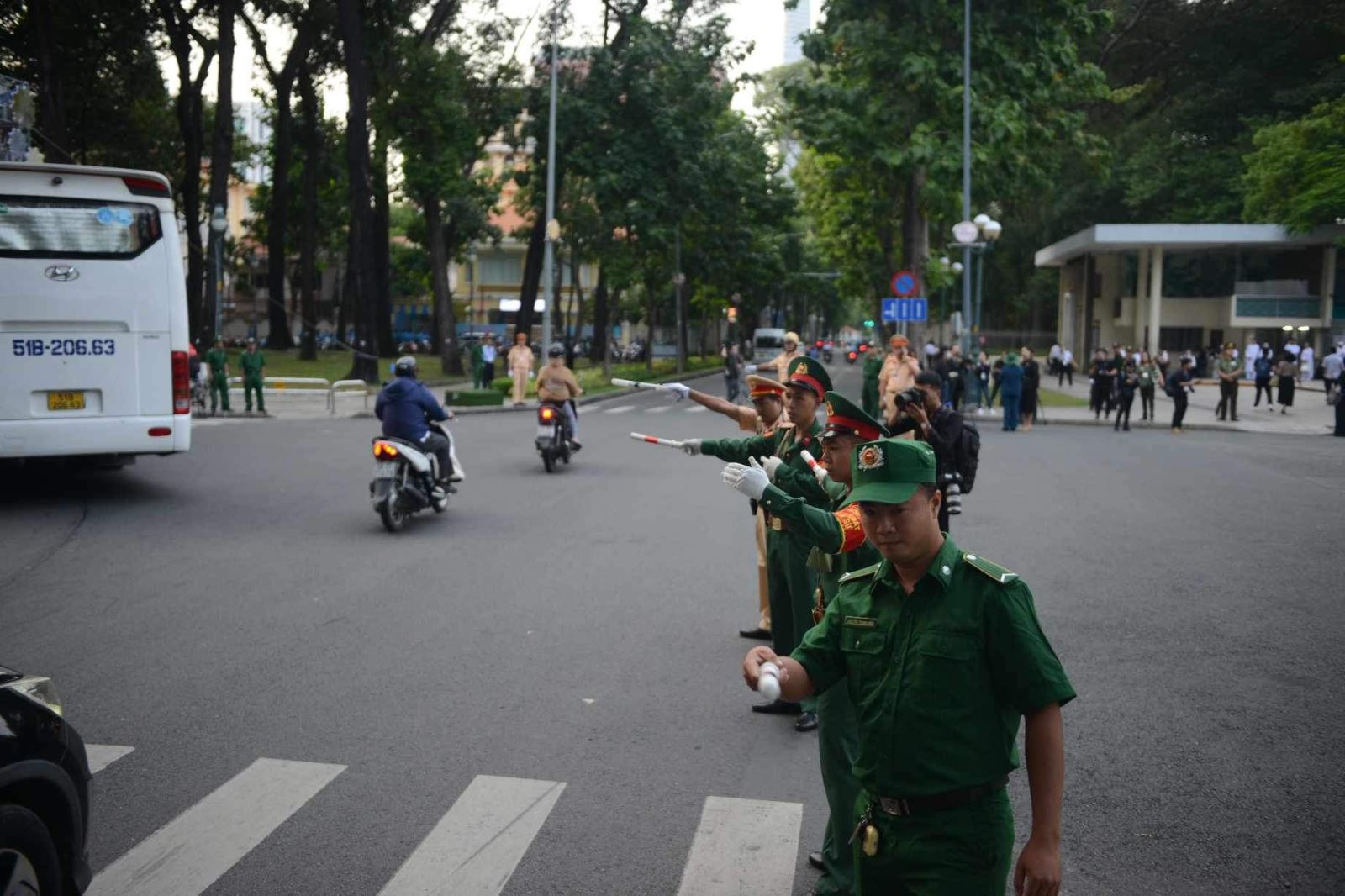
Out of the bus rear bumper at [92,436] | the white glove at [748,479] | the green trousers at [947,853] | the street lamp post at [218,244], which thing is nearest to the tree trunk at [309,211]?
the street lamp post at [218,244]

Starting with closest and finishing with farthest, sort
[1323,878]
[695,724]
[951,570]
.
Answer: [951,570], [1323,878], [695,724]

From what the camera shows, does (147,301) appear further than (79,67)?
No

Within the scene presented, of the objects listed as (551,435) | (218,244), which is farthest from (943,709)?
(218,244)

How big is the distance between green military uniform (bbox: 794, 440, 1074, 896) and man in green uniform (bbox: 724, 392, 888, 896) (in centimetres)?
106

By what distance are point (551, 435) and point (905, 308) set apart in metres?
Answer: 17.0

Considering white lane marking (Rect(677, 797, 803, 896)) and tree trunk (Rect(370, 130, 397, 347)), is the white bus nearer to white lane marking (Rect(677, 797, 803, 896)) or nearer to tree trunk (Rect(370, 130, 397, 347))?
white lane marking (Rect(677, 797, 803, 896))

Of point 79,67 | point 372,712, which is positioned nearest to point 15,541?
point 372,712

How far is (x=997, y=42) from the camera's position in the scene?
31.6m

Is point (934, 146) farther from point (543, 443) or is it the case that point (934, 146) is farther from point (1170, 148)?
point (1170, 148)

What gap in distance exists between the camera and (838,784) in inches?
177

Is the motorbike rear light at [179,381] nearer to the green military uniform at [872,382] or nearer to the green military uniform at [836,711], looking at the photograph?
the green military uniform at [836,711]

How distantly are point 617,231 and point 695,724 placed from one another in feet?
141

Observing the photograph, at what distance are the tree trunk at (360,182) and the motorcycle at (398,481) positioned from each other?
72.5 ft

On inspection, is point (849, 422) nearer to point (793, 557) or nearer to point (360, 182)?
point (793, 557)
